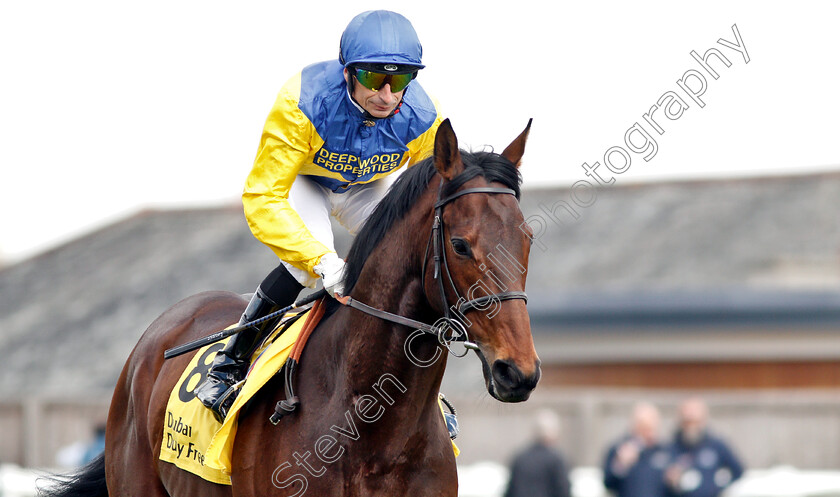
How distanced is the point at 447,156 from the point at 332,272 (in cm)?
68

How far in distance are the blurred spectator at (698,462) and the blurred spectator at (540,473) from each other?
0.98 meters

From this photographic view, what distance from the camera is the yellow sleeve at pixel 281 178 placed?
411 centimetres

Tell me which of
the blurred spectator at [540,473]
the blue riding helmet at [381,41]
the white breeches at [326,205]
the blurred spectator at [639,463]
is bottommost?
the blurred spectator at [540,473]

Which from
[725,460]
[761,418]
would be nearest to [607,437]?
[761,418]

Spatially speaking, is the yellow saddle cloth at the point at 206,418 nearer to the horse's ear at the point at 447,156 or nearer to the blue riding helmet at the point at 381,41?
the horse's ear at the point at 447,156

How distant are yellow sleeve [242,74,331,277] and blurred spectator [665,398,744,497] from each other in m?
5.46

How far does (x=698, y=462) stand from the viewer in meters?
8.67

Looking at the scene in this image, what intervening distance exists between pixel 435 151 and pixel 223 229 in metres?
23.9

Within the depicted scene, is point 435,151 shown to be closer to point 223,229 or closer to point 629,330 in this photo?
point 629,330

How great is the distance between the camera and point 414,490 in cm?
384

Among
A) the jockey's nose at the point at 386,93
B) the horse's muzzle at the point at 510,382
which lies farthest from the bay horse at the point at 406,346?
the jockey's nose at the point at 386,93

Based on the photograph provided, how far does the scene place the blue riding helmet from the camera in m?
4.05

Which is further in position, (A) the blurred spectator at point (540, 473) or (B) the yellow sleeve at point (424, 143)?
(A) the blurred spectator at point (540, 473)

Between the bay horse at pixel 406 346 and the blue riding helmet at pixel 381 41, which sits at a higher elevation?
the blue riding helmet at pixel 381 41
